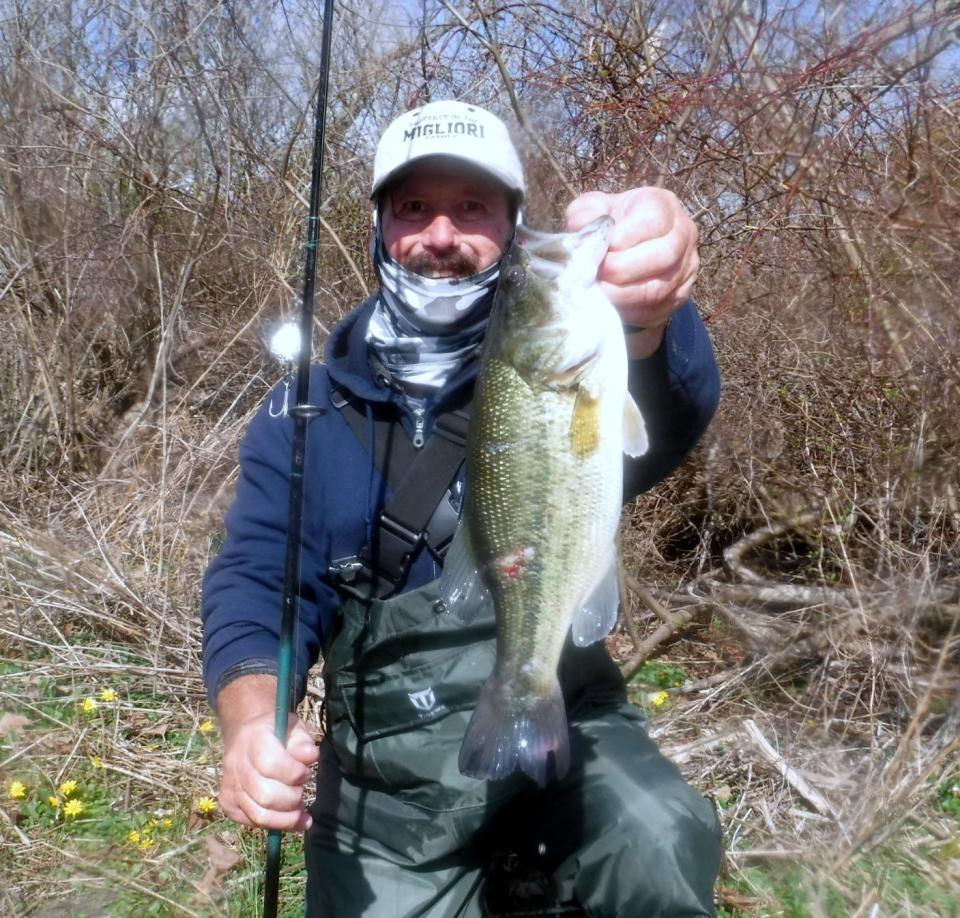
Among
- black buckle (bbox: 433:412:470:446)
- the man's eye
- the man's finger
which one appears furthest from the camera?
the man's eye

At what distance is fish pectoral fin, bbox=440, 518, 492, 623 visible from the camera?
186 centimetres

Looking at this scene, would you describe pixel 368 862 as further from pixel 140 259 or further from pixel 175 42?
pixel 175 42

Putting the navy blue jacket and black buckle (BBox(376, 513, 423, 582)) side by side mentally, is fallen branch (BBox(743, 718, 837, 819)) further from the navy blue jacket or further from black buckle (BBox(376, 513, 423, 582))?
black buckle (BBox(376, 513, 423, 582))

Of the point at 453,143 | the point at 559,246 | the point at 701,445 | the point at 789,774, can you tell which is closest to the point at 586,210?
the point at 559,246

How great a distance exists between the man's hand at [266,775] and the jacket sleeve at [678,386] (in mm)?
1089

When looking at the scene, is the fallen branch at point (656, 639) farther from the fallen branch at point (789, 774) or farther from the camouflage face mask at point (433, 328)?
the camouflage face mask at point (433, 328)

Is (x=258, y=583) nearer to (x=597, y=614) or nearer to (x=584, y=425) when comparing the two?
(x=597, y=614)

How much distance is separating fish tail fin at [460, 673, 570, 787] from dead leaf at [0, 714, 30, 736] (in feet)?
8.87

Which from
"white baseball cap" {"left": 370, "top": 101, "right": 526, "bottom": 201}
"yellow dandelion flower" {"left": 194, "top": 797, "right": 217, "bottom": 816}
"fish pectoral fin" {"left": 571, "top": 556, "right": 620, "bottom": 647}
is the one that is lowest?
"yellow dandelion flower" {"left": 194, "top": 797, "right": 217, "bottom": 816}

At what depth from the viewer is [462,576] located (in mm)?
1874

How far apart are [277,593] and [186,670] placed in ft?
6.29

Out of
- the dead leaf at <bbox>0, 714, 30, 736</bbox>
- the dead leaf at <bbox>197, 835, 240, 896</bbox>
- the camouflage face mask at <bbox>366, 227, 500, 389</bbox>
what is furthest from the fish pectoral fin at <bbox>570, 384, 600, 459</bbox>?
the dead leaf at <bbox>0, 714, 30, 736</bbox>

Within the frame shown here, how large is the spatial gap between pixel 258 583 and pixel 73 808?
1554 millimetres

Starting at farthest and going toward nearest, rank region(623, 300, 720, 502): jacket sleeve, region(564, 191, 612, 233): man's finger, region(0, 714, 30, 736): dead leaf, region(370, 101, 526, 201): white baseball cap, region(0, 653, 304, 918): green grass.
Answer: region(0, 714, 30, 736): dead leaf < region(0, 653, 304, 918): green grass < region(370, 101, 526, 201): white baseball cap < region(623, 300, 720, 502): jacket sleeve < region(564, 191, 612, 233): man's finger
